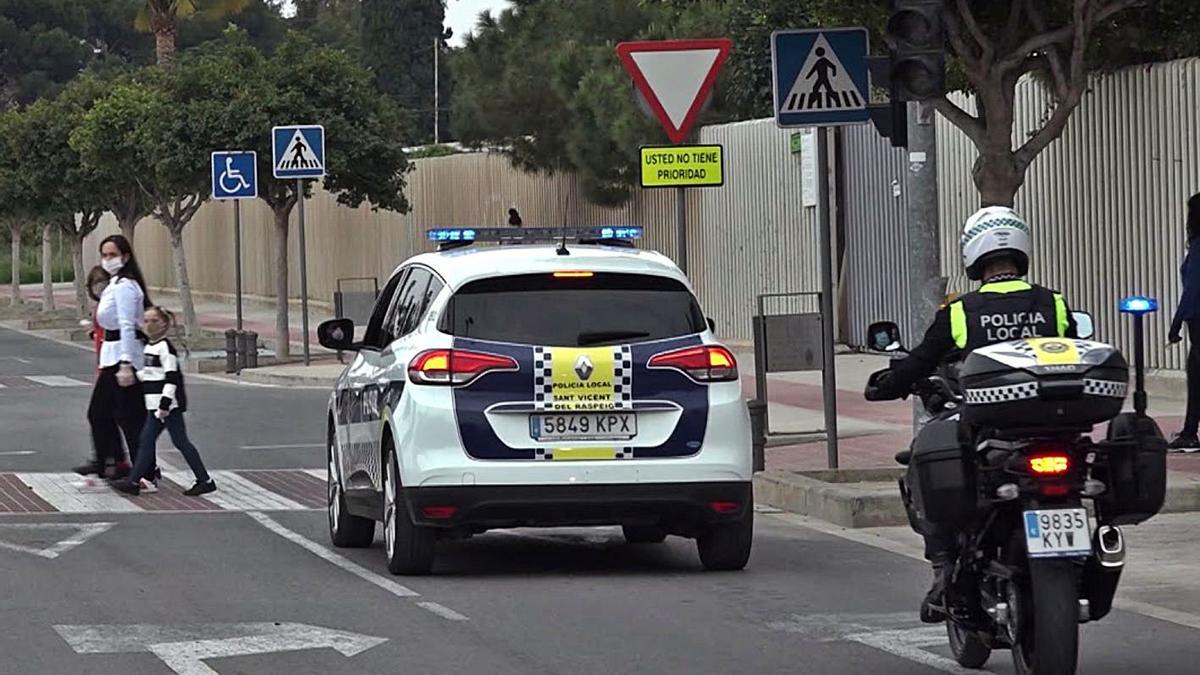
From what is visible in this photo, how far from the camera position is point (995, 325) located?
321 inches

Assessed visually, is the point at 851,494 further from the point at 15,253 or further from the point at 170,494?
the point at 15,253

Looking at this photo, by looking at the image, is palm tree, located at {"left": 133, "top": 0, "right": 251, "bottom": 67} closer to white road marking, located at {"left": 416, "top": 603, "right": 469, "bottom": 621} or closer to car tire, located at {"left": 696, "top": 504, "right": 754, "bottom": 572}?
car tire, located at {"left": 696, "top": 504, "right": 754, "bottom": 572}

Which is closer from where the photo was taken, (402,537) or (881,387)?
(881,387)

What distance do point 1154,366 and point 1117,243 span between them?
1.46m

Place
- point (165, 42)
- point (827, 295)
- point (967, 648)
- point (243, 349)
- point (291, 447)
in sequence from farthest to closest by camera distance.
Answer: point (165, 42) < point (243, 349) < point (291, 447) < point (827, 295) < point (967, 648)

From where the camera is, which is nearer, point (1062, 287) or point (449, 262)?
point (449, 262)

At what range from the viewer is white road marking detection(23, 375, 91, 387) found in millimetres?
30439

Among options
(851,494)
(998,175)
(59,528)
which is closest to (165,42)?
(998,175)

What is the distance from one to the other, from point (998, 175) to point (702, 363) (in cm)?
488

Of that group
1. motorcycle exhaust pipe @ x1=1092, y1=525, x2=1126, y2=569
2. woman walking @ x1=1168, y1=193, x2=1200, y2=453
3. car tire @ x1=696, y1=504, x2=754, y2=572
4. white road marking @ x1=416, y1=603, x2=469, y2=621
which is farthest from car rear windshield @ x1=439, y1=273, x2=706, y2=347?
woman walking @ x1=1168, y1=193, x2=1200, y2=453

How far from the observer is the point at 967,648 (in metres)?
8.63

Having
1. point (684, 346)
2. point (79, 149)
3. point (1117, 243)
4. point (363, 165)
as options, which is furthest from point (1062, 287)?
point (79, 149)

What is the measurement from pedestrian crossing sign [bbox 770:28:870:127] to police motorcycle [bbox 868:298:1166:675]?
6.97 m

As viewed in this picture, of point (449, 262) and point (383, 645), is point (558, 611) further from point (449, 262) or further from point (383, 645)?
point (449, 262)
